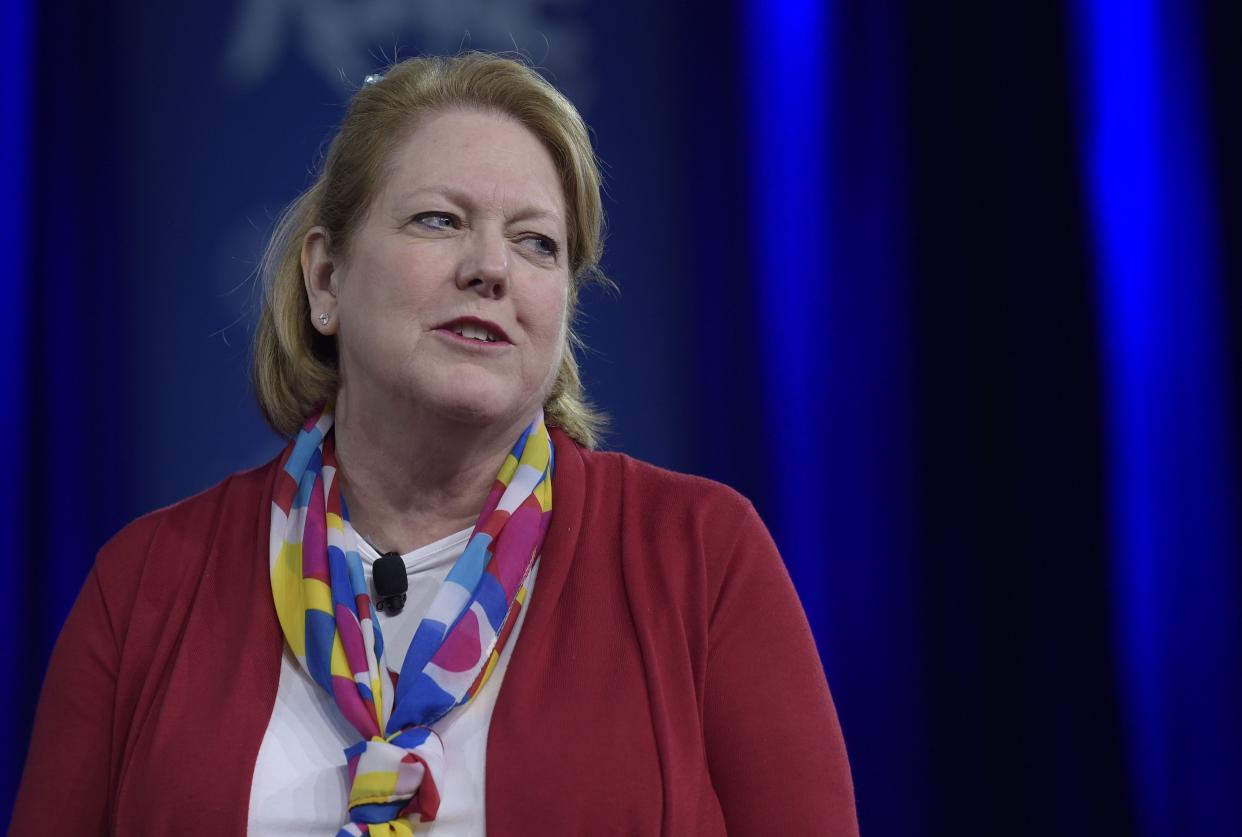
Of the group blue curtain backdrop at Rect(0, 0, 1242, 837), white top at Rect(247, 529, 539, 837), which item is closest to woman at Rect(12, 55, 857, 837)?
white top at Rect(247, 529, 539, 837)

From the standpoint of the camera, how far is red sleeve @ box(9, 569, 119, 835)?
4.25ft

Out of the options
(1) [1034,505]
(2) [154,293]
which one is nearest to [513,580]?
(1) [1034,505]

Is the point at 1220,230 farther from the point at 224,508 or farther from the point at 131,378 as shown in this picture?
the point at 131,378

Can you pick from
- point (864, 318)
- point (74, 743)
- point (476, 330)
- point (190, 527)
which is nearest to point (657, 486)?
point (476, 330)

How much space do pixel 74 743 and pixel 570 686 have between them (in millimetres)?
519

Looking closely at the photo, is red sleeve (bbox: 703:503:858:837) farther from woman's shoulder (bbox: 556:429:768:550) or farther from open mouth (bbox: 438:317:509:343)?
open mouth (bbox: 438:317:509:343)

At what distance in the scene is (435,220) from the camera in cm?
135

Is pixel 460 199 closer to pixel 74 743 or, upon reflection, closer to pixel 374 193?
pixel 374 193

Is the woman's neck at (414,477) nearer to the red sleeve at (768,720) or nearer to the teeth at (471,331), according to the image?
the teeth at (471,331)

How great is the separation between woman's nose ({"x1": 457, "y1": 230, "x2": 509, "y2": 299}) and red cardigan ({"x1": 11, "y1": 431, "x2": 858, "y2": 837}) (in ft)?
0.76

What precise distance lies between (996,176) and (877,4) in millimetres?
393

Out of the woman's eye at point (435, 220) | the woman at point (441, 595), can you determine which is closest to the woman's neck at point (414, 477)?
the woman at point (441, 595)

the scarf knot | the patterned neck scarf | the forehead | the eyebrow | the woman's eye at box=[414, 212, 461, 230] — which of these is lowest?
the scarf knot

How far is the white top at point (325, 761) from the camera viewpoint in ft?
3.94
